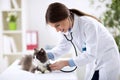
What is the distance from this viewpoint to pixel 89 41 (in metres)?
1.96

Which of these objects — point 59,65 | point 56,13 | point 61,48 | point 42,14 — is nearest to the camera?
point 56,13

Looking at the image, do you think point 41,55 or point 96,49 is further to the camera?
point 41,55

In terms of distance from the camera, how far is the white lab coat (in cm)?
196

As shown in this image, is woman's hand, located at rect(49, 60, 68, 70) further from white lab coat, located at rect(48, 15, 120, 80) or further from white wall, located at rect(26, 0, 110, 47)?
Answer: white wall, located at rect(26, 0, 110, 47)

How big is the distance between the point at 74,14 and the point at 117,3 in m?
1.28

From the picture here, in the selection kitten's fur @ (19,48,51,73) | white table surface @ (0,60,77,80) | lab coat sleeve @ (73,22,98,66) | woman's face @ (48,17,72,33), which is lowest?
white table surface @ (0,60,77,80)

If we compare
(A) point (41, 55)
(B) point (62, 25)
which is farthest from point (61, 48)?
(B) point (62, 25)

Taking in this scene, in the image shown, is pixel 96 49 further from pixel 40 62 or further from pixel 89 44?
pixel 40 62

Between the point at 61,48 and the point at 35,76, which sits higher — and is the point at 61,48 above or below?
above

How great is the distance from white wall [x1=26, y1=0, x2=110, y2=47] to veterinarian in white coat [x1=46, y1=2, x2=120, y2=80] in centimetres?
173

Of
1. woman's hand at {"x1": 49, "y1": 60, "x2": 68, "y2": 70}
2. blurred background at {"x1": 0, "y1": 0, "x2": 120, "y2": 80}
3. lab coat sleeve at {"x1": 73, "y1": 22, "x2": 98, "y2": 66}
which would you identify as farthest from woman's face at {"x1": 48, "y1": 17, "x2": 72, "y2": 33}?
blurred background at {"x1": 0, "y1": 0, "x2": 120, "y2": 80}

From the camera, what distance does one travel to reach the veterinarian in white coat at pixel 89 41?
6.41 ft

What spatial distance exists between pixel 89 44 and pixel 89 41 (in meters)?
0.02

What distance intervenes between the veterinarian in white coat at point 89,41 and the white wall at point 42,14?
1732 mm
